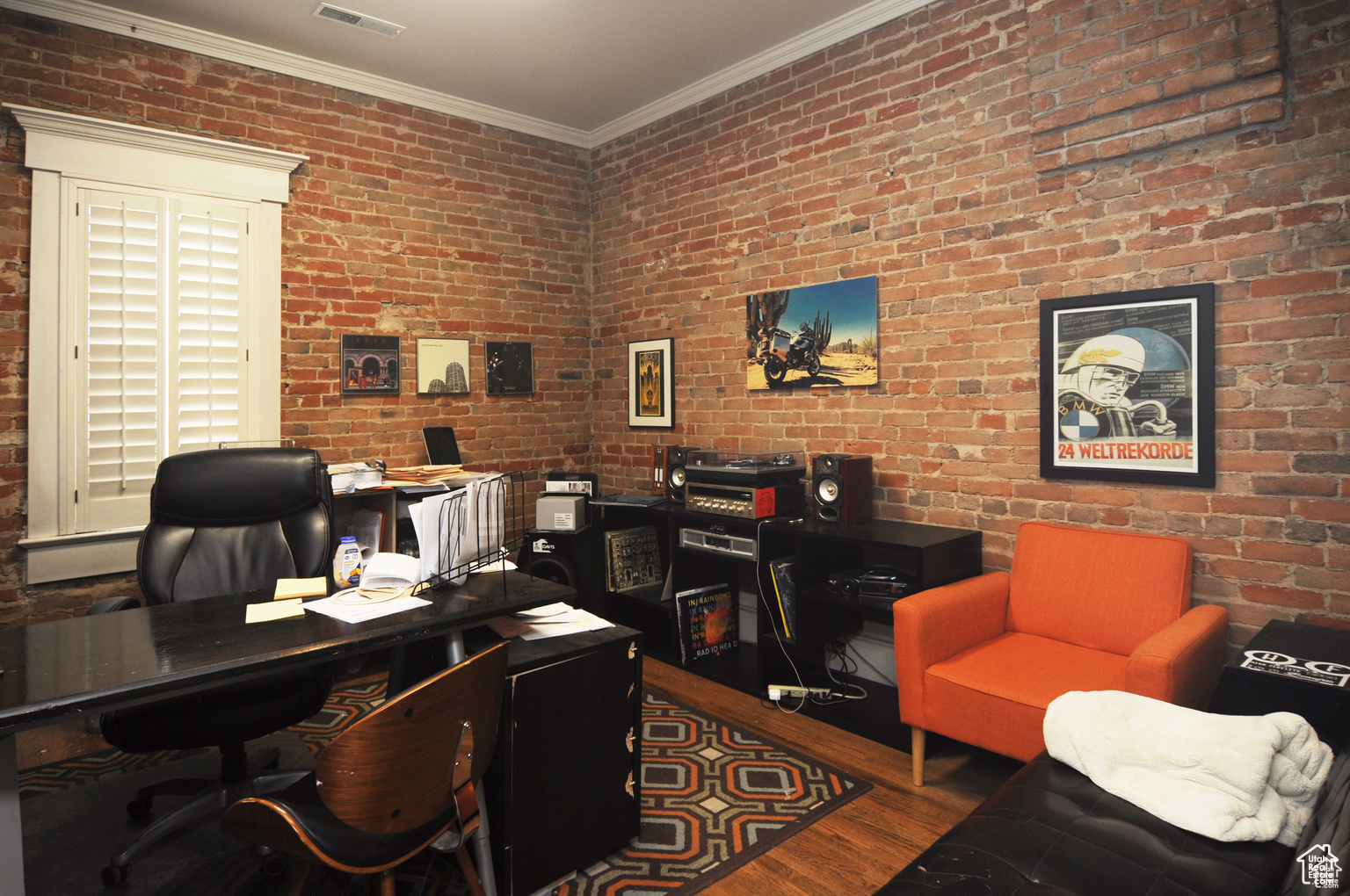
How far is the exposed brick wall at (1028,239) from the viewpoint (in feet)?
7.77

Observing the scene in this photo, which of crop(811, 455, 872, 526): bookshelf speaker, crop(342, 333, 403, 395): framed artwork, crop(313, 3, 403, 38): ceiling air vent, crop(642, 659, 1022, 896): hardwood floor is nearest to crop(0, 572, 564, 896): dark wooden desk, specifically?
crop(642, 659, 1022, 896): hardwood floor

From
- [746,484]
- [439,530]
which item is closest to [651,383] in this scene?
[746,484]

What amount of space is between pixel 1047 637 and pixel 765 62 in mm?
3210

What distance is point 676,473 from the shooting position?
409cm

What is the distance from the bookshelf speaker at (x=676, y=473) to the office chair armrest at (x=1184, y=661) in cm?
233

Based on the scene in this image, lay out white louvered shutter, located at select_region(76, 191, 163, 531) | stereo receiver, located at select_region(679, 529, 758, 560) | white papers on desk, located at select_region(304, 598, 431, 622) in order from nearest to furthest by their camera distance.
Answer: white papers on desk, located at select_region(304, 598, 431, 622), white louvered shutter, located at select_region(76, 191, 163, 531), stereo receiver, located at select_region(679, 529, 758, 560)

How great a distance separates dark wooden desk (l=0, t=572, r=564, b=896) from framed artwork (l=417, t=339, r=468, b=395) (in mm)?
2369

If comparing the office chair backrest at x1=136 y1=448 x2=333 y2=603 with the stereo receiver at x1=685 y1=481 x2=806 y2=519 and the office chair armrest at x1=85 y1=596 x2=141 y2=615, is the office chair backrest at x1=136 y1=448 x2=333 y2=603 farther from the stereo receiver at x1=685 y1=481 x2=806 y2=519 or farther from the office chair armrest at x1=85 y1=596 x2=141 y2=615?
the stereo receiver at x1=685 y1=481 x2=806 y2=519

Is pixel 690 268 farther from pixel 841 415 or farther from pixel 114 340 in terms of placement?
pixel 114 340

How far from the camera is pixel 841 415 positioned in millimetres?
3705

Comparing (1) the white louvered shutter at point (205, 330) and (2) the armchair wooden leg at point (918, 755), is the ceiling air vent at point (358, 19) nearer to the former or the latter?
(1) the white louvered shutter at point (205, 330)

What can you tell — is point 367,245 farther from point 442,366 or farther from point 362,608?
point 362,608

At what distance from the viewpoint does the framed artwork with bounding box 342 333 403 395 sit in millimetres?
4156

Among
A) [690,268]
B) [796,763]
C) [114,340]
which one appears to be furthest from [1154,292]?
[114,340]
